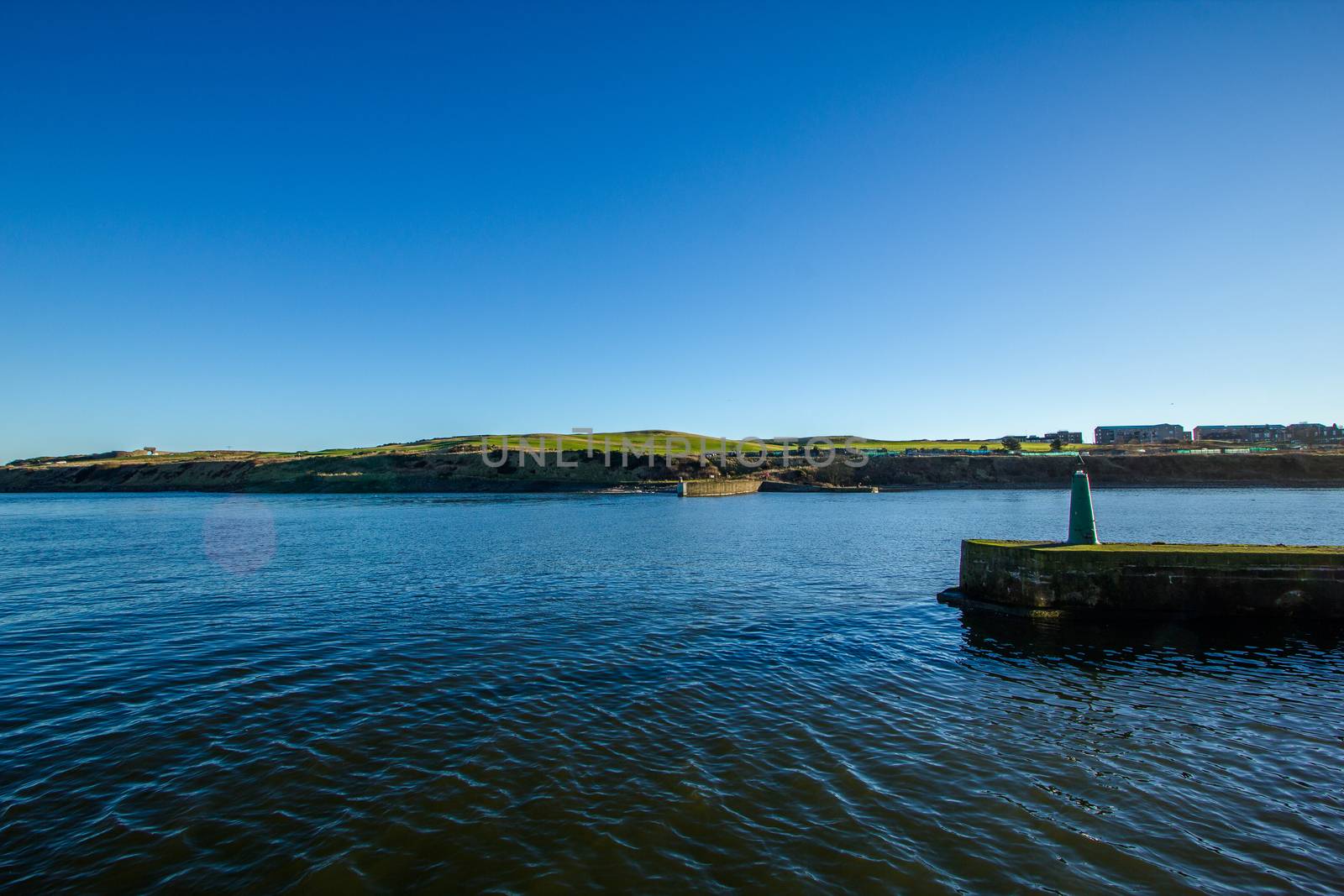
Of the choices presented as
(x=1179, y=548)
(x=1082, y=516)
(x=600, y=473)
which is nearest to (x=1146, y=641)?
(x=1179, y=548)

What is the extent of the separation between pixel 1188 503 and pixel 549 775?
94.5 m

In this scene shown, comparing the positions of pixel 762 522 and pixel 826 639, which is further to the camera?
pixel 762 522

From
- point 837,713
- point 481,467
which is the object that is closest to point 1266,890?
point 837,713

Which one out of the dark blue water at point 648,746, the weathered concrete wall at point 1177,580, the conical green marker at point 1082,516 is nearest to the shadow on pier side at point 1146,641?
the dark blue water at point 648,746

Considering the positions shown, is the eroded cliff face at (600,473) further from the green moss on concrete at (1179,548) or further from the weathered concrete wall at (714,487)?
the green moss on concrete at (1179,548)

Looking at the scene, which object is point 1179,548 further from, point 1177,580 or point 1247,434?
point 1247,434

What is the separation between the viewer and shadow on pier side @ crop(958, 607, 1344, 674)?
15320mm

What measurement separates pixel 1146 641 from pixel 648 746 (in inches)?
568

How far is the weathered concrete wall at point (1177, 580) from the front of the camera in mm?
16984

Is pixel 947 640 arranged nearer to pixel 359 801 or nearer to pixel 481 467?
pixel 359 801

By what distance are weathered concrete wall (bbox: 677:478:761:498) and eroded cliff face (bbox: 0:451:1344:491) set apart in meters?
13.4

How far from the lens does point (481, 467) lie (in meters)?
132

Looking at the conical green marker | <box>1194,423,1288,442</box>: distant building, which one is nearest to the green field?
<box>1194,423,1288,442</box>: distant building

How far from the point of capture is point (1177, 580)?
17719 mm
